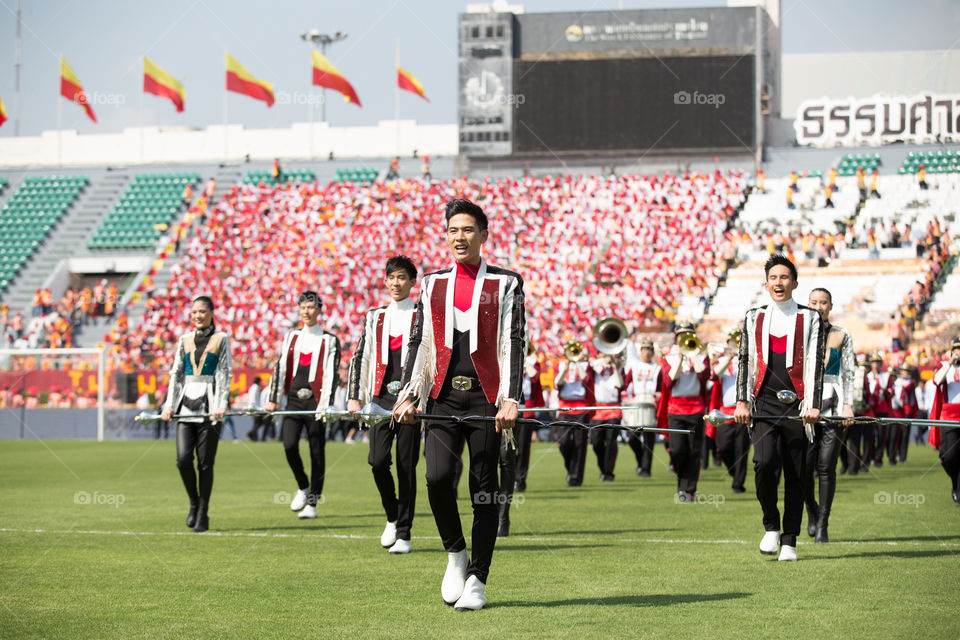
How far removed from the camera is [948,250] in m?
37.6

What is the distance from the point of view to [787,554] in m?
9.27

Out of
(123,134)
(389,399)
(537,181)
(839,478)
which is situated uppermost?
(123,134)

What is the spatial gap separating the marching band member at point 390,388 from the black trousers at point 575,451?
309 inches

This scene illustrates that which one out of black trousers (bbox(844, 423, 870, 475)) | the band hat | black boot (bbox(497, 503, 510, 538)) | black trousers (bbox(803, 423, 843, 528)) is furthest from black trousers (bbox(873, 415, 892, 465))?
black boot (bbox(497, 503, 510, 538))

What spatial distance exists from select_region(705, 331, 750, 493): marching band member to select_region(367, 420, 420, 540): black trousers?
22.3 ft

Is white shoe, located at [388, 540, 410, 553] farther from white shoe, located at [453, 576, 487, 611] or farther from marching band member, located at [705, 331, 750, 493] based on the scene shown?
marching band member, located at [705, 331, 750, 493]

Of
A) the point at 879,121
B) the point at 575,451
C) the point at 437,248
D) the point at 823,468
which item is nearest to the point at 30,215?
the point at 437,248

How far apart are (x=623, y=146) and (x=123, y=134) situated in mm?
26359

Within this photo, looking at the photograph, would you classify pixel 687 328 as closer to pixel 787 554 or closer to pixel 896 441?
pixel 787 554

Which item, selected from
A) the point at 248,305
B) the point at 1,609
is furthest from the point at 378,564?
the point at 248,305

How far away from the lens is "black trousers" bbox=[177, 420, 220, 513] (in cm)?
1176

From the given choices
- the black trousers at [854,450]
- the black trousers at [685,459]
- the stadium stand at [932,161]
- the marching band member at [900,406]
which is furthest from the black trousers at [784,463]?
the stadium stand at [932,161]

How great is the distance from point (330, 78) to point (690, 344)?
1433 inches

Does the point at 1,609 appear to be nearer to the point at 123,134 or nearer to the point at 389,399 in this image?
the point at 389,399
